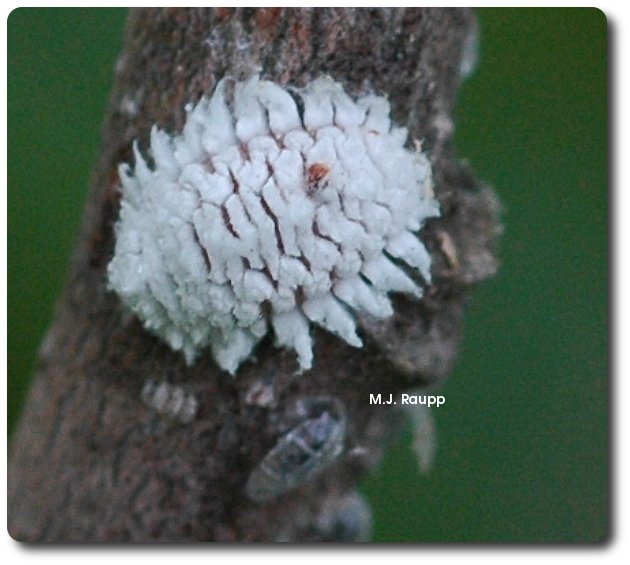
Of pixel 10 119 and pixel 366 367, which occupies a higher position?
pixel 10 119

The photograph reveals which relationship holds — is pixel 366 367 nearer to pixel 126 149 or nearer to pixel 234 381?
pixel 234 381

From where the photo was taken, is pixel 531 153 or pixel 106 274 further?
pixel 531 153

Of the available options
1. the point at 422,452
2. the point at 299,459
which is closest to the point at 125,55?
the point at 299,459

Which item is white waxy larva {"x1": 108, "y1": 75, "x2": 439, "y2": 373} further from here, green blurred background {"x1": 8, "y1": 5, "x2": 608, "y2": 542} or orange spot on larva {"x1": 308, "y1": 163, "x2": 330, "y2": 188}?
green blurred background {"x1": 8, "y1": 5, "x2": 608, "y2": 542}

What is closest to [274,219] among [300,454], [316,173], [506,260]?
[316,173]

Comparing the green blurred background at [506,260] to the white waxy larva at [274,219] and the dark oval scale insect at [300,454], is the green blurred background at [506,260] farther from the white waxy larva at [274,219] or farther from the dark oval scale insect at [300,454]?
the white waxy larva at [274,219]

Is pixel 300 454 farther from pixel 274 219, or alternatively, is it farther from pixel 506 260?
pixel 506 260

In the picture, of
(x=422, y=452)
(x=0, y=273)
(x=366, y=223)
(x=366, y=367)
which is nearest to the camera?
(x=366, y=223)
